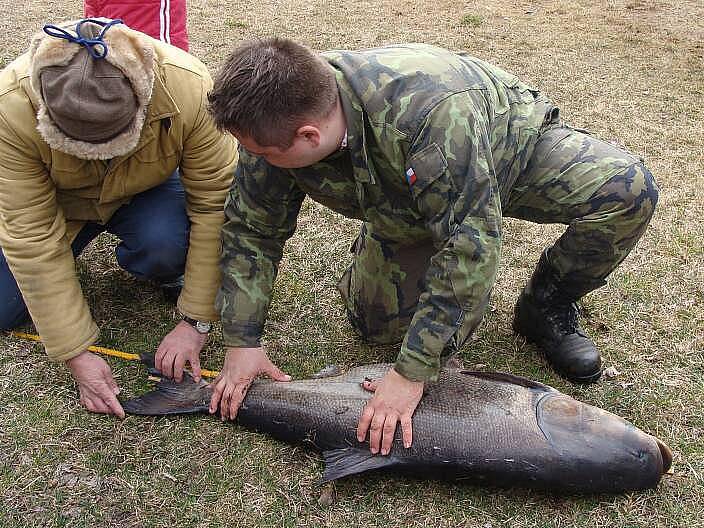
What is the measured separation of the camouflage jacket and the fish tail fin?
0.34 m

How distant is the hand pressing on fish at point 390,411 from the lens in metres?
2.72

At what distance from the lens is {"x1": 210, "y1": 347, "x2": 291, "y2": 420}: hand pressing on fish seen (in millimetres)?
3068

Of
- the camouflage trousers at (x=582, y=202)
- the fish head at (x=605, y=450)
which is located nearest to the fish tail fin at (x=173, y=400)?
the camouflage trousers at (x=582, y=202)

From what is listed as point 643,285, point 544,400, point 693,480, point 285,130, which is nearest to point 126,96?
point 285,130

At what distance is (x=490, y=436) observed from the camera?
274cm

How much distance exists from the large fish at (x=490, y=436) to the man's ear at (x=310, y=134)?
107 cm

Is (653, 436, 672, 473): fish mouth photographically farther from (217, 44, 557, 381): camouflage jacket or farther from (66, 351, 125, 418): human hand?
(66, 351, 125, 418): human hand

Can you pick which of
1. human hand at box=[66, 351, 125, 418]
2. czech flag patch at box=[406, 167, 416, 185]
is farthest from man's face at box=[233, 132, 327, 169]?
human hand at box=[66, 351, 125, 418]

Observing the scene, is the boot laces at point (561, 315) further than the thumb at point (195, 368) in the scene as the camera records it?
Yes

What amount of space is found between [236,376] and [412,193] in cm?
111

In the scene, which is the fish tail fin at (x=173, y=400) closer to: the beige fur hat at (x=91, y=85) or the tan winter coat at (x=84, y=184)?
the tan winter coat at (x=84, y=184)

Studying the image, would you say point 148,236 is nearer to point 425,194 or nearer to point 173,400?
point 173,400

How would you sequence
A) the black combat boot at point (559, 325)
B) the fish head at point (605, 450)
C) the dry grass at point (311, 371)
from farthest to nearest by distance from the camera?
1. the black combat boot at point (559, 325)
2. the dry grass at point (311, 371)
3. the fish head at point (605, 450)

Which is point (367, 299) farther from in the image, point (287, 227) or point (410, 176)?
point (410, 176)
